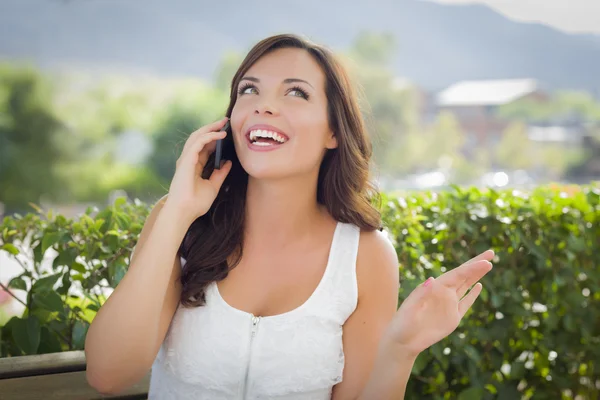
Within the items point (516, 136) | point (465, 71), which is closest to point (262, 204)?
point (516, 136)

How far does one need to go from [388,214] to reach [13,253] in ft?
2.69

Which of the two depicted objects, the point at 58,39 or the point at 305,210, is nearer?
the point at 305,210

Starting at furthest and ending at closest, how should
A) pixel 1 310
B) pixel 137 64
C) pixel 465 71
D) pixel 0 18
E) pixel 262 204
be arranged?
pixel 465 71
pixel 137 64
pixel 0 18
pixel 1 310
pixel 262 204

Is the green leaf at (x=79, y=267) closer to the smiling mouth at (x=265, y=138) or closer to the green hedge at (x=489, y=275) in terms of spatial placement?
the green hedge at (x=489, y=275)

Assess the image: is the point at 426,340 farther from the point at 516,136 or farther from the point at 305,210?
the point at 516,136

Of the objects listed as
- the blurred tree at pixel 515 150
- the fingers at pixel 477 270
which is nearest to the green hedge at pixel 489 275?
the fingers at pixel 477 270

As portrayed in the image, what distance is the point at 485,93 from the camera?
45.2 m

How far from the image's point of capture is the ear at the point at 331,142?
3.99 feet

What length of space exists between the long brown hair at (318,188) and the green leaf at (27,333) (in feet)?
1.21

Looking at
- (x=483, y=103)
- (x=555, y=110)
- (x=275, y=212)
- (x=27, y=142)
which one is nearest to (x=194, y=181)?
(x=275, y=212)

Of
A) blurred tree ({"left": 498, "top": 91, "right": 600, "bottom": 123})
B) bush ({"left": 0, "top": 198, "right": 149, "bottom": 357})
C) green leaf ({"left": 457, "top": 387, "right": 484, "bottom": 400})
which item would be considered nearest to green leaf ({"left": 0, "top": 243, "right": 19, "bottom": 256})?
→ bush ({"left": 0, "top": 198, "right": 149, "bottom": 357})

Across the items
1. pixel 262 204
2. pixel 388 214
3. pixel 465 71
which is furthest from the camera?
pixel 465 71

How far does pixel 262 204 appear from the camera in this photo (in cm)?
121

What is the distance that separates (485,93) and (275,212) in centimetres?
4604
